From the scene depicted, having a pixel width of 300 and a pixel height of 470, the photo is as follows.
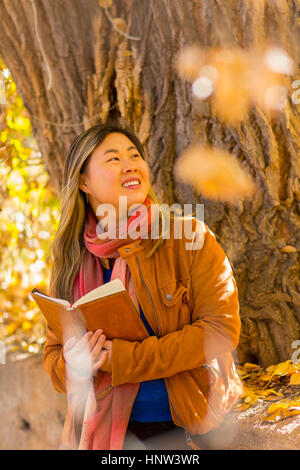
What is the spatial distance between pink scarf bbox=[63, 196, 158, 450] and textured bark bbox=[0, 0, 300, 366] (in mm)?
722

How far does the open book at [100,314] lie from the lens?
1.46 m

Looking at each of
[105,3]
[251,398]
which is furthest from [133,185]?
[105,3]

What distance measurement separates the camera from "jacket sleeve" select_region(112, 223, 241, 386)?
1485 millimetres

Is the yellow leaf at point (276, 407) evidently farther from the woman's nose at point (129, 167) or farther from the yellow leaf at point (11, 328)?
the yellow leaf at point (11, 328)

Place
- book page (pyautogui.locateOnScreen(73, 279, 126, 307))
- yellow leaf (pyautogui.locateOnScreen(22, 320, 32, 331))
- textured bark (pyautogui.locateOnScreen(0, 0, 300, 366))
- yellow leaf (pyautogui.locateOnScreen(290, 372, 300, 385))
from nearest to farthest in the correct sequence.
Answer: book page (pyautogui.locateOnScreen(73, 279, 126, 307)) → yellow leaf (pyautogui.locateOnScreen(290, 372, 300, 385)) → textured bark (pyautogui.locateOnScreen(0, 0, 300, 366)) → yellow leaf (pyautogui.locateOnScreen(22, 320, 32, 331))

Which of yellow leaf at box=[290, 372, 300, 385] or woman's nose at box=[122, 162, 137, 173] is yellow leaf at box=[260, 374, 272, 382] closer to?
yellow leaf at box=[290, 372, 300, 385]

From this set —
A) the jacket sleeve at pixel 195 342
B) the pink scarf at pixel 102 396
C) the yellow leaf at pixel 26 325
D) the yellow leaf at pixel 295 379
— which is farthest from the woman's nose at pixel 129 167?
the yellow leaf at pixel 26 325

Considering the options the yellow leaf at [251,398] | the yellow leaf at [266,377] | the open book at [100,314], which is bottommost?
the yellow leaf at [266,377]

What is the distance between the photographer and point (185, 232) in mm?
1653

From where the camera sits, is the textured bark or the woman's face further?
the textured bark

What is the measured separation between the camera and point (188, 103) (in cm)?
230

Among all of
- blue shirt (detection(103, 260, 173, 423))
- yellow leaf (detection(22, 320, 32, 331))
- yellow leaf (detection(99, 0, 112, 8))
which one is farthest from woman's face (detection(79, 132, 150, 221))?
yellow leaf (detection(22, 320, 32, 331))
